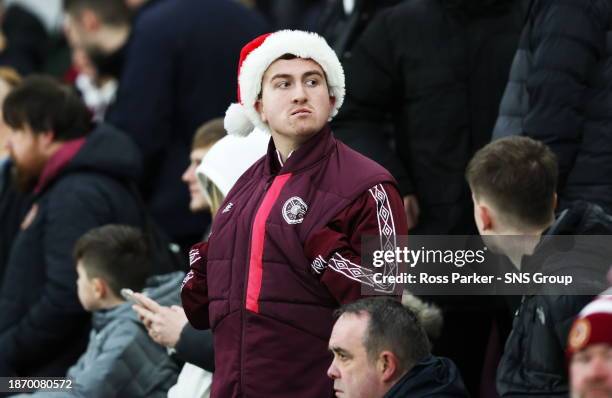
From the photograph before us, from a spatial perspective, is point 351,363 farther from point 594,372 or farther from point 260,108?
point 594,372

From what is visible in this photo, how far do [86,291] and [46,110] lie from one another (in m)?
1.23

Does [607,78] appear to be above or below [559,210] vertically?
above

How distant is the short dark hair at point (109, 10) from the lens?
8.81m

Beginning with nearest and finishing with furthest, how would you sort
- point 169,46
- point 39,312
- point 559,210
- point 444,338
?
point 559,210 → point 444,338 → point 39,312 → point 169,46

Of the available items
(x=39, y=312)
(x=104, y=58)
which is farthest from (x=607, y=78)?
(x=104, y=58)

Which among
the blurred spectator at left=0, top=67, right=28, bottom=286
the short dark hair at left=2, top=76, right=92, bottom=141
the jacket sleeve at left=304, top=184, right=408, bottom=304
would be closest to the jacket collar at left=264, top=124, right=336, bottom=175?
the jacket sleeve at left=304, top=184, right=408, bottom=304

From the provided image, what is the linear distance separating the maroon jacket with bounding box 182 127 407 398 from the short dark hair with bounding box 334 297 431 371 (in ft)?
0.29

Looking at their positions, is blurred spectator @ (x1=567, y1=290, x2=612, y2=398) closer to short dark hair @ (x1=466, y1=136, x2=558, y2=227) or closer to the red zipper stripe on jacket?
the red zipper stripe on jacket

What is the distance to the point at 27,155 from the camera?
718cm

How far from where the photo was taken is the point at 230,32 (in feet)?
26.2

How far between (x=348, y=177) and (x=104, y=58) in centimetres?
438

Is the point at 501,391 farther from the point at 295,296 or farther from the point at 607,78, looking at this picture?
the point at 607,78

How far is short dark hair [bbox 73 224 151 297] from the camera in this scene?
247 inches

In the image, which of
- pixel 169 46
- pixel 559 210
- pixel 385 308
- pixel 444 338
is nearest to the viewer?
pixel 385 308
